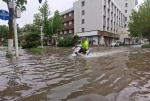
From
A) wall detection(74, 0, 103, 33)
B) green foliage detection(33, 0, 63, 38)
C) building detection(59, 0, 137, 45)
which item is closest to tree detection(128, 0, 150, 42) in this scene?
building detection(59, 0, 137, 45)

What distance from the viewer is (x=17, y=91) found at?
3.78 metres

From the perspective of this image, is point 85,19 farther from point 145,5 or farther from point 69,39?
point 145,5

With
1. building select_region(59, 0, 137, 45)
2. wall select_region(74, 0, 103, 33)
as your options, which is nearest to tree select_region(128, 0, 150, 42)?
building select_region(59, 0, 137, 45)

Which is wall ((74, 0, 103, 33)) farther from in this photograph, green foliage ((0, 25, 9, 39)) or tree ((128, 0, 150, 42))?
green foliage ((0, 25, 9, 39))

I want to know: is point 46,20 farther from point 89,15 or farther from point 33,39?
point 33,39

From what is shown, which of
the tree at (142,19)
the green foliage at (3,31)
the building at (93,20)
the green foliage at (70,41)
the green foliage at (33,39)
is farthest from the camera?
the green foliage at (3,31)

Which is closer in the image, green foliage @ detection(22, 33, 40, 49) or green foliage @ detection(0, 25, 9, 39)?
green foliage @ detection(22, 33, 40, 49)

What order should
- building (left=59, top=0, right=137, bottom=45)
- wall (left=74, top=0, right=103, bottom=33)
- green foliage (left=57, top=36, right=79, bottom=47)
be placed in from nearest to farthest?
1. green foliage (left=57, top=36, right=79, bottom=47)
2. building (left=59, top=0, right=137, bottom=45)
3. wall (left=74, top=0, right=103, bottom=33)

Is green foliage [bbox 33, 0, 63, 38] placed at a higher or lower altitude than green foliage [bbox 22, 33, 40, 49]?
higher

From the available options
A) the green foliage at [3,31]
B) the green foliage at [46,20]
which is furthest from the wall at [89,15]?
the green foliage at [3,31]

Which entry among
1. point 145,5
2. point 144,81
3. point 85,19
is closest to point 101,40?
point 85,19

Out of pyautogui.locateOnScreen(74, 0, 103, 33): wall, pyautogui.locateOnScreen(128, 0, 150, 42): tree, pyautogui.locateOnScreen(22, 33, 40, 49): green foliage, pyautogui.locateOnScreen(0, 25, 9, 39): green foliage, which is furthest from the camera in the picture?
pyautogui.locateOnScreen(0, 25, 9, 39): green foliage

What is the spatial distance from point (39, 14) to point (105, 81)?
39.5 metres

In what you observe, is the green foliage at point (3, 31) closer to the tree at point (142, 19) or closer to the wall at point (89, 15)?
the wall at point (89, 15)
